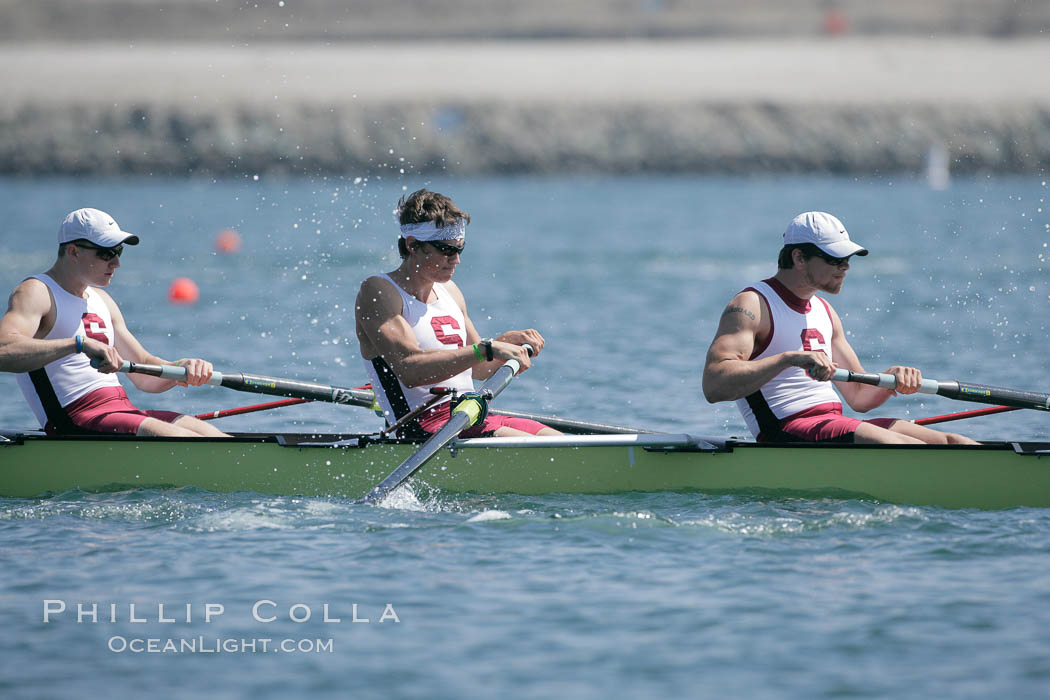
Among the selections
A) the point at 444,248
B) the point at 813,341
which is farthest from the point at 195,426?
the point at 813,341

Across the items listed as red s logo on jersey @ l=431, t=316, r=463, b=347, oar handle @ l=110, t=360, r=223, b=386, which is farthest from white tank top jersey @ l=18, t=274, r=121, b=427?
red s logo on jersey @ l=431, t=316, r=463, b=347

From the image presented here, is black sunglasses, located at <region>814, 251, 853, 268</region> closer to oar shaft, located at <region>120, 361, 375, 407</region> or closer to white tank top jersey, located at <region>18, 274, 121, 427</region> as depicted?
oar shaft, located at <region>120, 361, 375, 407</region>

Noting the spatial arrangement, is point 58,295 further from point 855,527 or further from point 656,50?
point 656,50

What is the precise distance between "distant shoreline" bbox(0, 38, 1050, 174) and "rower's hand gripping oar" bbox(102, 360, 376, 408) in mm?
54676

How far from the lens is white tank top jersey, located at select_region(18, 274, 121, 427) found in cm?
811

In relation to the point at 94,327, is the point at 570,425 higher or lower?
lower

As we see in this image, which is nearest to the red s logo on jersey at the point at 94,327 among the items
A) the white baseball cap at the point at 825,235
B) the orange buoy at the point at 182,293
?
the white baseball cap at the point at 825,235

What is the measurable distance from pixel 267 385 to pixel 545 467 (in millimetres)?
1950

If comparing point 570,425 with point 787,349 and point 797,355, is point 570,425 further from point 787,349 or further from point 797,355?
point 797,355

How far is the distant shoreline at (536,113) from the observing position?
63.2 metres

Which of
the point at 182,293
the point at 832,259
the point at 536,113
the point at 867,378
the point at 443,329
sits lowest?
the point at 867,378

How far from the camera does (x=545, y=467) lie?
7.88 m

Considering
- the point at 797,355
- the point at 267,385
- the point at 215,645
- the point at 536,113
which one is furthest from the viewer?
the point at 536,113

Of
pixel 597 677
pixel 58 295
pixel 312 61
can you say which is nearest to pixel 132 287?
pixel 58 295
